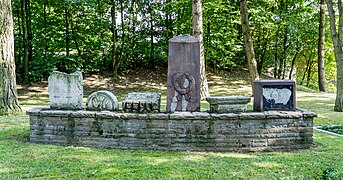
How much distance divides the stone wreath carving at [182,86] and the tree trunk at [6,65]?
4.52 meters

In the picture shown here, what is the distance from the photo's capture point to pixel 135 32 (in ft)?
56.7

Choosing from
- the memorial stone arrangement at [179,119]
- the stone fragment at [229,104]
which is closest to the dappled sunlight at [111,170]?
the memorial stone arrangement at [179,119]

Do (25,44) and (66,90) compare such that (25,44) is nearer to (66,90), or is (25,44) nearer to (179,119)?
(66,90)

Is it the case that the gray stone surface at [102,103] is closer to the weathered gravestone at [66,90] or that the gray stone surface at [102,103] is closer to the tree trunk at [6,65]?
the weathered gravestone at [66,90]

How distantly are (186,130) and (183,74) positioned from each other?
96cm

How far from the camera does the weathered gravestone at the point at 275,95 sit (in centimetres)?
521

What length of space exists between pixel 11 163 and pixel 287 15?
608 inches

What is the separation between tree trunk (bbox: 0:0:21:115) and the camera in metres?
7.18

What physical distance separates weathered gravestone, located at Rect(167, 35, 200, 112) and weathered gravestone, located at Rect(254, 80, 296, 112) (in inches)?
43.3

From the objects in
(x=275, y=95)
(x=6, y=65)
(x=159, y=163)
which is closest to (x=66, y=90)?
(x=159, y=163)

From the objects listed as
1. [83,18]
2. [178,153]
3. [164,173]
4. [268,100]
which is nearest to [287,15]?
[83,18]

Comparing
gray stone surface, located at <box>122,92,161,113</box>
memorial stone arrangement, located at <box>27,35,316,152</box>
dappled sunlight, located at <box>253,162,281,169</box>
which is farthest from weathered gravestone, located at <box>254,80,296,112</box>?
gray stone surface, located at <box>122,92,161,113</box>

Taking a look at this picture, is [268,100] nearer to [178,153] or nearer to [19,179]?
[178,153]

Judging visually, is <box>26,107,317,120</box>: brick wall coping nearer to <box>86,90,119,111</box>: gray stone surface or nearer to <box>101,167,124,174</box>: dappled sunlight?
<box>86,90,119,111</box>: gray stone surface
